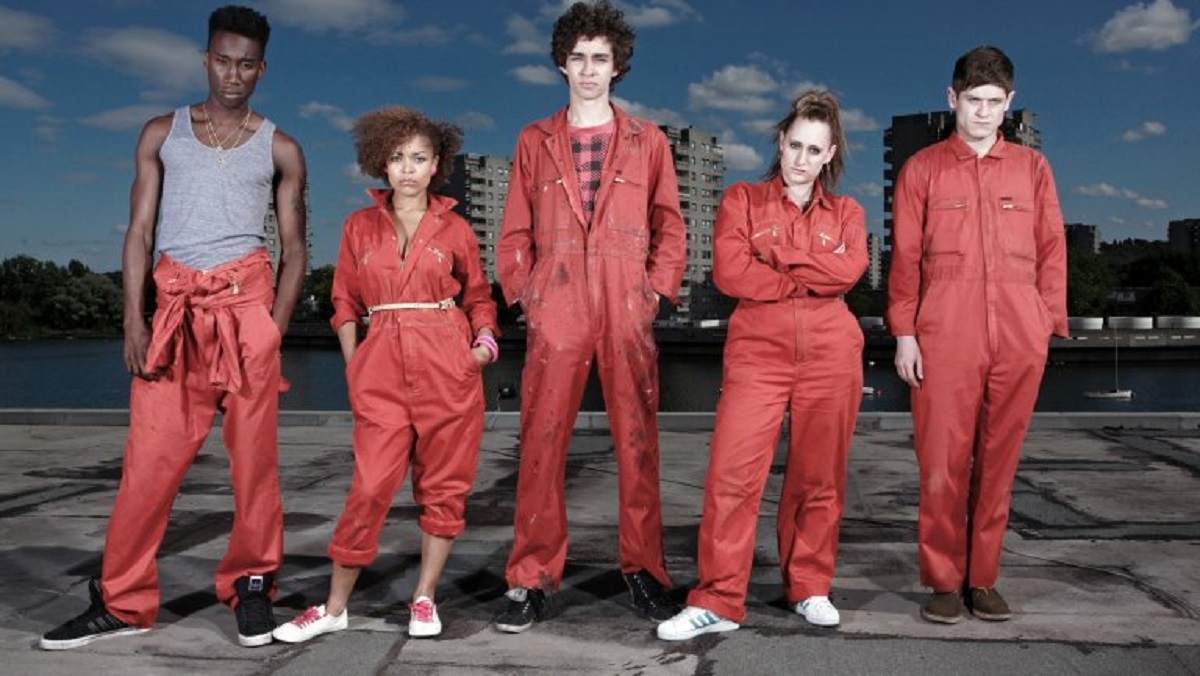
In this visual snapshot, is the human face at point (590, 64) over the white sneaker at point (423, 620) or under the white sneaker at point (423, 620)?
over

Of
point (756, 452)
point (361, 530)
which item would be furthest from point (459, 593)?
point (756, 452)

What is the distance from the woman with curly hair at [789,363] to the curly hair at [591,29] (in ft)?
1.99

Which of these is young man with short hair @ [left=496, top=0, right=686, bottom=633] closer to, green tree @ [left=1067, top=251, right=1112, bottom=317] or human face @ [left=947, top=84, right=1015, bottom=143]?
human face @ [left=947, top=84, right=1015, bottom=143]

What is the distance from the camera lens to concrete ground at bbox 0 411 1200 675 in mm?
3195

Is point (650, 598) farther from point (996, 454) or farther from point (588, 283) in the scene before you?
point (996, 454)

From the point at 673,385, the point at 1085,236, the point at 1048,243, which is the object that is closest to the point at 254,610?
the point at 1048,243

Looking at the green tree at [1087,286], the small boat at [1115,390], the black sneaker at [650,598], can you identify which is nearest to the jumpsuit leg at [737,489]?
the black sneaker at [650,598]

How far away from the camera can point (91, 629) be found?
11.1 feet

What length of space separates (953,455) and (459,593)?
1814mm

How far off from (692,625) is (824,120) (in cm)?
168

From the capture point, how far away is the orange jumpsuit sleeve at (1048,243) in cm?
357

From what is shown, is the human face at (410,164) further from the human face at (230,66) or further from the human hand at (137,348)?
the human hand at (137,348)

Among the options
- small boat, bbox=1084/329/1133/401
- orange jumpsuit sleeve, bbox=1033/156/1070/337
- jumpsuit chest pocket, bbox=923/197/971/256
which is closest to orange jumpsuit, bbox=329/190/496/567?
jumpsuit chest pocket, bbox=923/197/971/256

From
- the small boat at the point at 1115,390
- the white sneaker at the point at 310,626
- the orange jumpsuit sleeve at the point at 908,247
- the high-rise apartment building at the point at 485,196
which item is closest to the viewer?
the white sneaker at the point at 310,626
